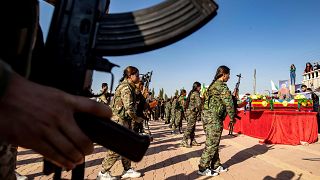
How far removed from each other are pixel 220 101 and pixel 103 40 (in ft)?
15.9

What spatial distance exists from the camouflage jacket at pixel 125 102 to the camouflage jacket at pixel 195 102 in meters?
4.34

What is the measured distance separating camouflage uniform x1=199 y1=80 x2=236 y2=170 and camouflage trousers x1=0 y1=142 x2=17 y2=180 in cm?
468

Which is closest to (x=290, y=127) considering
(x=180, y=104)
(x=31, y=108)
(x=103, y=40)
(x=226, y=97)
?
(x=226, y=97)

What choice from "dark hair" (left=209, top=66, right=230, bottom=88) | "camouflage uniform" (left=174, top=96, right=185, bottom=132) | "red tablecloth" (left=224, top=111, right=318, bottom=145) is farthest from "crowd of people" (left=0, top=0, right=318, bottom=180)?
"camouflage uniform" (left=174, top=96, right=185, bottom=132)

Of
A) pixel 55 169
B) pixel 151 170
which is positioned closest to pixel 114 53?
pixel 55 169

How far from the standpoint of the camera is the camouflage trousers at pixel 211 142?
5.69 m

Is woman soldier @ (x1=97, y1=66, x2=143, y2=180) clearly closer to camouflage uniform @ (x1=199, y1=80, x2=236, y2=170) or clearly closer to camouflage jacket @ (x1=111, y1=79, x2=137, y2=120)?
camouflage jacket @ (x1=111, y1=79, x2=137, y2=120)

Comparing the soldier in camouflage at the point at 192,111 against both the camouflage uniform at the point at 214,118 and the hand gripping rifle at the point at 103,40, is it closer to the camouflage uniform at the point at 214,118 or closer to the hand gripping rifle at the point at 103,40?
the camouflage uniform at the point at 214,118

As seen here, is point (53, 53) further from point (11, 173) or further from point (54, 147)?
point (11, 173)

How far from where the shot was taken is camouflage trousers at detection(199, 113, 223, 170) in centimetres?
569

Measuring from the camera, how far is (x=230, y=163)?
→ 6.79 metres

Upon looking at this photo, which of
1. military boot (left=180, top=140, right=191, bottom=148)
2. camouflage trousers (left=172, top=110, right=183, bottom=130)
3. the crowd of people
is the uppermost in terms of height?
the crowd of people

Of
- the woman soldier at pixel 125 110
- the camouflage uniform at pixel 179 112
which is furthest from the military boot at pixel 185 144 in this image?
the camouflage uniform at pixel 179 112

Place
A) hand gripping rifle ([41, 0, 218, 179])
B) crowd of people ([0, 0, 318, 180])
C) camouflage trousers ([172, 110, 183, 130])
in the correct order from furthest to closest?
1. camouflage trousers ([172, 110, 183, 130])
2. hand gripping rifle ([41, 0, 218, 179])
3. crowd of people ([0, 0, 318, 180])
